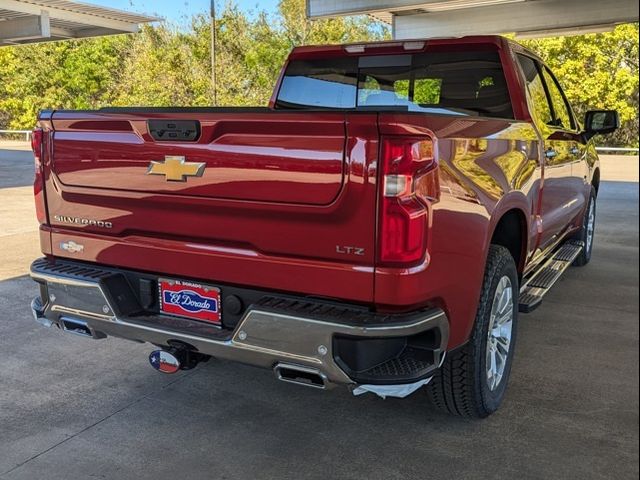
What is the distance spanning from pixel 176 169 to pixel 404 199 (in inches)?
41.6

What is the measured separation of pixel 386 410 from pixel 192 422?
1.04 metres

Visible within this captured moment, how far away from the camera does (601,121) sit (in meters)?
5.39

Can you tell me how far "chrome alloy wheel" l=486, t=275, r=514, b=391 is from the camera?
334 cm

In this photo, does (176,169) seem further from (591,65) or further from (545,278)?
(591,65)

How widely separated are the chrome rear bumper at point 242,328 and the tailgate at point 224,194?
0.14 metres

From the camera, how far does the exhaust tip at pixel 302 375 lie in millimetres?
2631

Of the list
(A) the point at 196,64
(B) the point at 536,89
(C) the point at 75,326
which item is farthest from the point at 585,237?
(A) the point at 196,64

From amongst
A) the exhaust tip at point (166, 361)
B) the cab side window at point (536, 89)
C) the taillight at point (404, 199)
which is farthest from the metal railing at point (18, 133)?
the taillight at point (404, 199)

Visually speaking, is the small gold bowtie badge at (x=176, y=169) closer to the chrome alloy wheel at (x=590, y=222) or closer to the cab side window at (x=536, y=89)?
Result: the cab side window at (x=536, y=89)

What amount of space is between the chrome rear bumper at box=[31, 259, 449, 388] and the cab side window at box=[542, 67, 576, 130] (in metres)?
2.78

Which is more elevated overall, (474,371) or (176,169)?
(176,169)

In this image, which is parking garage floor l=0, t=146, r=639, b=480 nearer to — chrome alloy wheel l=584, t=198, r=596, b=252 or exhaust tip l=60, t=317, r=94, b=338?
exhaust tip l=60, t=317, r=94, b=338

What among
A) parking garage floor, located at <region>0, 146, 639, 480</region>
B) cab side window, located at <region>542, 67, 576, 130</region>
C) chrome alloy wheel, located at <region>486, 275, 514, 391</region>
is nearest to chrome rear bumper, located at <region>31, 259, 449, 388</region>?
parking garage floor, located at <region>0, 146, 639, 480</region>

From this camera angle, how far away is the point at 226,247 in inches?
112
